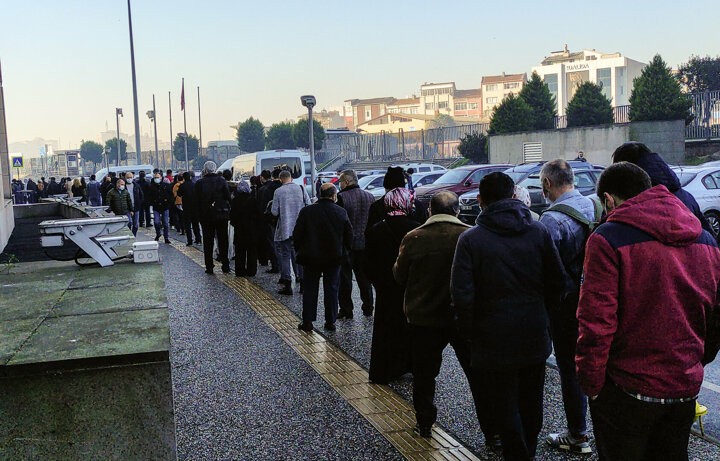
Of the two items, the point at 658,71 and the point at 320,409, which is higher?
the point at 658,71

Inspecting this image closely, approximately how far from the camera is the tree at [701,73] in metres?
74.1

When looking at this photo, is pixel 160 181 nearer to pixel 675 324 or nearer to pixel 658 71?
pixel 675 324

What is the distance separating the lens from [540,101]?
52.4 m

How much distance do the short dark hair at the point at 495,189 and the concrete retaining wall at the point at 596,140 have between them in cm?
3996

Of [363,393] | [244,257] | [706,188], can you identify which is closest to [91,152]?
[244,257]

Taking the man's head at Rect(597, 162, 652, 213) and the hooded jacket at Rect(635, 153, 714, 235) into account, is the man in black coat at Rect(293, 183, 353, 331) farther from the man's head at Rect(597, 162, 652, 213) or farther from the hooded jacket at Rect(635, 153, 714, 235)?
the man's head at Rect(597, 162, 652, 213)

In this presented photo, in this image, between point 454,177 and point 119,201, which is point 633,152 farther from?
point 454,177

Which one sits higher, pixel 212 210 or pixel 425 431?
pixel 212 210

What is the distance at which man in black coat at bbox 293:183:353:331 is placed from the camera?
812 cm

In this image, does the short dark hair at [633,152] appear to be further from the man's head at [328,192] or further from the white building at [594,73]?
the white building at [594,73]

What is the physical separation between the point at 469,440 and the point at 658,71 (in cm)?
4353

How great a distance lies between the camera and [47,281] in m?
4.92

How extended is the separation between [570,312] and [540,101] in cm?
5007

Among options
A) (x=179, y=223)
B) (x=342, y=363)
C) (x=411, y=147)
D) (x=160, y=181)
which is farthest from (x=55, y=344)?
(x=411, y=147)
